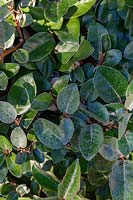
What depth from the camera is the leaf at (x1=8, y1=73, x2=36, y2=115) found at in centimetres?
99

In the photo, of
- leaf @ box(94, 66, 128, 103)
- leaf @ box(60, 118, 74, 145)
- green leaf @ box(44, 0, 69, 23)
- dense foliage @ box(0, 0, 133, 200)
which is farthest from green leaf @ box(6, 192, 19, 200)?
green leaf @ box(44, 0, 69, 23)

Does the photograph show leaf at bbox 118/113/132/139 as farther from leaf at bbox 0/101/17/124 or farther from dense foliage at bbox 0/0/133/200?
leaf at bbox 0/101/17/124

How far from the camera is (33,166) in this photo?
982 mm

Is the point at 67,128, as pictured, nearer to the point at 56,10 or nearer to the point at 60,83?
the point at 60,83

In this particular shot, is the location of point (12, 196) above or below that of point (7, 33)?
below

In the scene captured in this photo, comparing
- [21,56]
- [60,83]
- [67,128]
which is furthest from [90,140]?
[21,56]

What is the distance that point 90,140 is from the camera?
0.92m

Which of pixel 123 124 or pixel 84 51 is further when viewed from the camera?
pixel 84 51

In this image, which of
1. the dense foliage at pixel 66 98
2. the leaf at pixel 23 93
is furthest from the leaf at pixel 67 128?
the leaf at pixel 23 93

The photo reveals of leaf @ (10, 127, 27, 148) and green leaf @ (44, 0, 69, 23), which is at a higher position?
green leaf @ (44, 0, 69, 23)

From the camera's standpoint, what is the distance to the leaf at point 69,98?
0.93 m

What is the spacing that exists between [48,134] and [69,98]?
0.09m

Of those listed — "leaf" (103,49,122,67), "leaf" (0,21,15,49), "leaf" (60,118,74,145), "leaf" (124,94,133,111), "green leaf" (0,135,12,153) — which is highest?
"leaf" (0,21,15,49)

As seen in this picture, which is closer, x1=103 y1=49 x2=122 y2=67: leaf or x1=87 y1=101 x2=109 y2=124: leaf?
x1=87 y1=101 x2=109 y2=124: leaf
